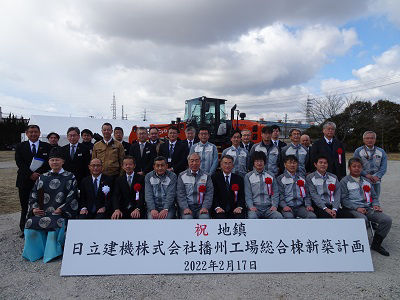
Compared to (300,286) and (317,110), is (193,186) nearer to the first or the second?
(300,286)

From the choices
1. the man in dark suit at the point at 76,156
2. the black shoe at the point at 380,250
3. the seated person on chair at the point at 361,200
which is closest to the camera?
the black shoe at the point at 380,250

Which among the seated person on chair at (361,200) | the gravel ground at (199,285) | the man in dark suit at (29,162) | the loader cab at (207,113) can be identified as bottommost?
the gravel ground at (199,285)

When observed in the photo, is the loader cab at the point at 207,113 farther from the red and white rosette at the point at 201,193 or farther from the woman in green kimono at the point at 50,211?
the woman in green kimono at the point at 50,211

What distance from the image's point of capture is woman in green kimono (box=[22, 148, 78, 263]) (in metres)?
3.53

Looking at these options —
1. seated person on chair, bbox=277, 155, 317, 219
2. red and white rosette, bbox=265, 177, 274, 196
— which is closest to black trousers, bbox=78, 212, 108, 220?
red and white rosette, bbox=265, 177, 274, 196

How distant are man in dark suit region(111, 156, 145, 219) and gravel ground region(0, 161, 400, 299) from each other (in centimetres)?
109

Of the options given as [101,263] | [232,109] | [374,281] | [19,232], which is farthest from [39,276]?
[232,109]

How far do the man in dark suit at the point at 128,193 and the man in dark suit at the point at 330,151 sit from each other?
2966mm

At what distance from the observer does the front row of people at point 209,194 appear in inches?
151

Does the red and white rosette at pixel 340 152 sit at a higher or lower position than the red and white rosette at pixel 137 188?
higher

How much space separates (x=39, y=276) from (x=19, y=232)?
1865 millimetres

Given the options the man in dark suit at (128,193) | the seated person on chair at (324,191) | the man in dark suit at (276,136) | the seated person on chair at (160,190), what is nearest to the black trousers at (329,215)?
the seated person on chair at (324,191)

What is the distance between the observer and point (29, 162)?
175 inches

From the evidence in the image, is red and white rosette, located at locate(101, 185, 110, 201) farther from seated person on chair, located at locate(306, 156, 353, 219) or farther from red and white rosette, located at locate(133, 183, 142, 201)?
seated person on chair, located at locate(306, 156, 353, 219)
